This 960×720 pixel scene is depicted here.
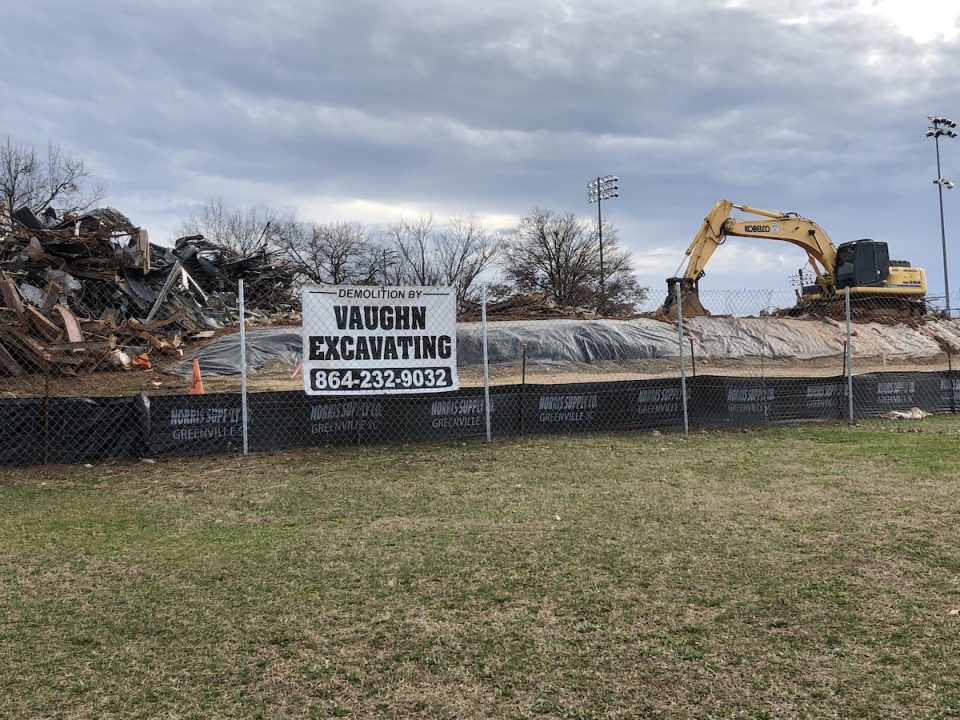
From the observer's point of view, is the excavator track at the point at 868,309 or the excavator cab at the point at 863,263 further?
the excavator track at the point at 868,309

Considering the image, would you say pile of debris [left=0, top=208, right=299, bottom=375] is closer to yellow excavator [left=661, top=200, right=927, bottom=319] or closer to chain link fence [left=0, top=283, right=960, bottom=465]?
chain link fence [left=0, top=283, right=960, bottom=465]

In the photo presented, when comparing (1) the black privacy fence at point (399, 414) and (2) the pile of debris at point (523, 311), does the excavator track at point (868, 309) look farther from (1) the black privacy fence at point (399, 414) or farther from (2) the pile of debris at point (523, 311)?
(1) the black privacy fence at point (399, 414)

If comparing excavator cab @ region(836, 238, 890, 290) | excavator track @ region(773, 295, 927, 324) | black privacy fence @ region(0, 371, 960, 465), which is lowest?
black privacy fence @ region(0, 371, 960, 465)

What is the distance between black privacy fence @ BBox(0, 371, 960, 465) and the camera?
7.34m

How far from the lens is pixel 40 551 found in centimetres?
458

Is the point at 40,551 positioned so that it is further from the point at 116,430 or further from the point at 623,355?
the point at 623,355

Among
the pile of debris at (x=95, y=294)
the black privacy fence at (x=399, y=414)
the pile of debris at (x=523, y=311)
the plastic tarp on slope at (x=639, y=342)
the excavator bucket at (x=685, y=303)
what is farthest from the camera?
the pile of debris at (x=523, y=311)

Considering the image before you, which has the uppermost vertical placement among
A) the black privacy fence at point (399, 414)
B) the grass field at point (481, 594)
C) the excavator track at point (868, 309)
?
the excavator track at point (868, 309)

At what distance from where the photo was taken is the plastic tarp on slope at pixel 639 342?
2170 cm

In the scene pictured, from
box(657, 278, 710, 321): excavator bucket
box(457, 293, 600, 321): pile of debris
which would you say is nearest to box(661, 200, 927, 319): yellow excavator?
box(657, 278, 710, 321): excavator bucket

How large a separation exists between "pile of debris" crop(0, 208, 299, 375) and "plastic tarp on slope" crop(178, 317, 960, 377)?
2.44 meters

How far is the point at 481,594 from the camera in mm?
3797

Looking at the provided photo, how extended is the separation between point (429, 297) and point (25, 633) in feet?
19.8

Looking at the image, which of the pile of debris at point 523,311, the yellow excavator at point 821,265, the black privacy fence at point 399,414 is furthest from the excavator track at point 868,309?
the black privacy fence at point 399,414
